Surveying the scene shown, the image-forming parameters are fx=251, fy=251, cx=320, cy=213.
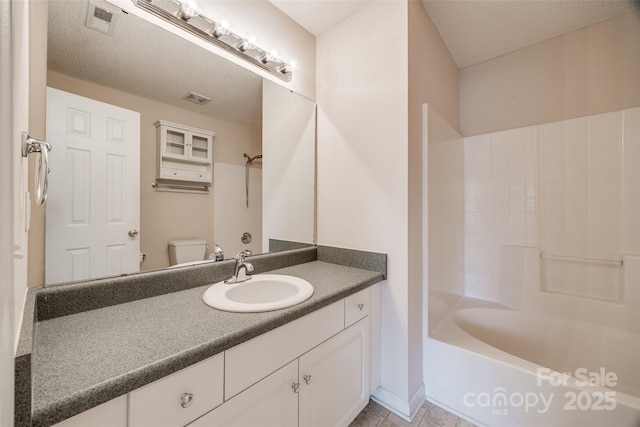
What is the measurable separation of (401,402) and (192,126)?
1852 millimetres

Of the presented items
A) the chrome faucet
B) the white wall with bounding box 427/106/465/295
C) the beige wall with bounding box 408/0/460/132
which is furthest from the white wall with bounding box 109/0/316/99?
the chrome faucet

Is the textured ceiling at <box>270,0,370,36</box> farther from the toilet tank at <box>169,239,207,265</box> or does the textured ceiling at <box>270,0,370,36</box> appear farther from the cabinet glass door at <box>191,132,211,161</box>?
the toilet tank at <box>169,239,207,265</box>

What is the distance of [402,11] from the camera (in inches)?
55.7

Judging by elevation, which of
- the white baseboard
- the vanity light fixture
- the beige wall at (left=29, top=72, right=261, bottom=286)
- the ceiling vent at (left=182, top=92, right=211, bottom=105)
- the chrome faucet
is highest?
the vanity light fixture

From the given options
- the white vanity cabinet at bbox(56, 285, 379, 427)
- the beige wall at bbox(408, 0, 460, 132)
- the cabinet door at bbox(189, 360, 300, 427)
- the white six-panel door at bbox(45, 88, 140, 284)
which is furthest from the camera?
the beige wall at bbox(408, 0, 460, 132)

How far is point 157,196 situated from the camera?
1.13 m

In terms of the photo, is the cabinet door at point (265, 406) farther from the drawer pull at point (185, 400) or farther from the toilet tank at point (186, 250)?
the toilet tank at point (186, 250)

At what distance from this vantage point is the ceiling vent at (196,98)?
123cm

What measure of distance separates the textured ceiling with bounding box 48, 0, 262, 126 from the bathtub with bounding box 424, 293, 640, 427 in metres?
1.71

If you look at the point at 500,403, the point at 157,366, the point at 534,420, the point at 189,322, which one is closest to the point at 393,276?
the point at 500,403

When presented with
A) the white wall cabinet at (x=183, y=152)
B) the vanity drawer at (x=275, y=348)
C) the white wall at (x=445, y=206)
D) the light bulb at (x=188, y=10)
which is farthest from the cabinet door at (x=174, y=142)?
the white wall at (x=445, y=206)

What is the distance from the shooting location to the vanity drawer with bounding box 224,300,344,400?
2.59 ft

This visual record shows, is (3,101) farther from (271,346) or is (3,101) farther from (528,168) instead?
(528,168)

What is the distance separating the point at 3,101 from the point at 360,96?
1.58 m
